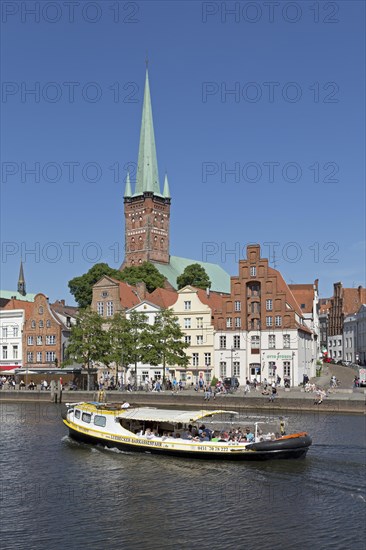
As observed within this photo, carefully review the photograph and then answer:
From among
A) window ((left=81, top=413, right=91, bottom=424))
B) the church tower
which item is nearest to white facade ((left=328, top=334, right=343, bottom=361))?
the church tower

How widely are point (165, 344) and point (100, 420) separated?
134ft

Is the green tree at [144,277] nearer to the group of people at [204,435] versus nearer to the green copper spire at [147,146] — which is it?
the green copper spire at [147,146]

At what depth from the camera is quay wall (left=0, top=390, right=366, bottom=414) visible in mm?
74500

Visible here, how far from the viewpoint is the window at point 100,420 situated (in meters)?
55.3

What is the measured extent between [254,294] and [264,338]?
672 centimetres

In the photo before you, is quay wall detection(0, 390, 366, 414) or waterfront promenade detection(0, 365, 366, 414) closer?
quay wall detection(0, 390, 366, 414)

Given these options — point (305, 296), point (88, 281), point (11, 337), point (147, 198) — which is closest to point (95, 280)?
point (88, 281)

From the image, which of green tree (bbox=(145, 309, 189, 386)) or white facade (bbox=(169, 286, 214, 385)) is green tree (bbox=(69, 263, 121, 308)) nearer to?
white facade (bbox=(169, 286, 214, 385))

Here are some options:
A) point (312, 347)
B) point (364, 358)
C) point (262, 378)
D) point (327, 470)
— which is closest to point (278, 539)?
point (327, 470)

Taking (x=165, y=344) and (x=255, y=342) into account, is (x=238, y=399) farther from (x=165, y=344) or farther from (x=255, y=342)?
(x=255, y=342)

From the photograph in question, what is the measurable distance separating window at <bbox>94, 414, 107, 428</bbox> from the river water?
188 cm

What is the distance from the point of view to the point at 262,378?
102312mm

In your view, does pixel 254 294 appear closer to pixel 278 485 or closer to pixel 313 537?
pixel 278 485

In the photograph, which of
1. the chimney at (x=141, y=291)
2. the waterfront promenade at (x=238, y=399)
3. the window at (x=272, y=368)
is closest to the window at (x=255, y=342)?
the window at (x=272, y=368)
